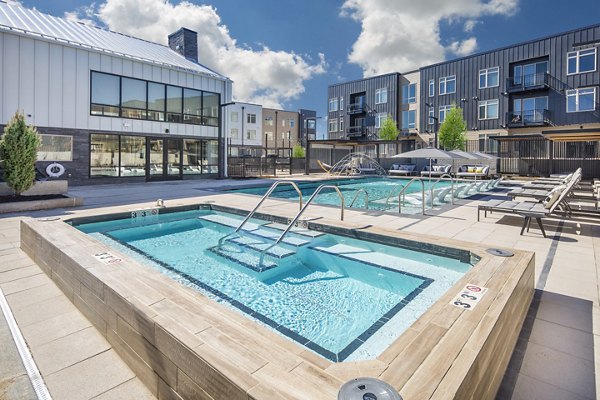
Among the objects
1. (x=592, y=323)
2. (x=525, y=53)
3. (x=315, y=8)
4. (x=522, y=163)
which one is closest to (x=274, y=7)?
(x=315, y=8)

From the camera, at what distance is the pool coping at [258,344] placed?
1672 mm

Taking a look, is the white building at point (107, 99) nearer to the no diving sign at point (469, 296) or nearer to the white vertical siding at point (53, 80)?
the white vertical siding at point (53, 80)

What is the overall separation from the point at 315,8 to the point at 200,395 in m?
16.8

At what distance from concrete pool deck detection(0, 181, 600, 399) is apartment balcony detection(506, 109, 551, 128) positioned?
69.6 ft

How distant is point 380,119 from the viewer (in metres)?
35.2

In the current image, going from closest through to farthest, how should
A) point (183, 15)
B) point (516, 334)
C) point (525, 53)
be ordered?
point (516, 334) → point (183, 15) → point (525, 53)

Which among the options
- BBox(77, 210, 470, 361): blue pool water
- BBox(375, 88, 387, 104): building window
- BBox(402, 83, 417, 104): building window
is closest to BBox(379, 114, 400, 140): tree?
BBox(402, 83, 417, 104): building window

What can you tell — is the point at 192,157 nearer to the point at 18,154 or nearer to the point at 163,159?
the point at 163,159

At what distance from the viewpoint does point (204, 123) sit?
19.2m

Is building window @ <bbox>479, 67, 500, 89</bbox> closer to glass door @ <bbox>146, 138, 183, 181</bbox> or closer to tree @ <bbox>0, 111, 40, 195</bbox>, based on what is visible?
glass door @ <bbox>146, 138, 183, 181</bbox>

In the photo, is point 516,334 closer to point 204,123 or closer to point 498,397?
point 498,397

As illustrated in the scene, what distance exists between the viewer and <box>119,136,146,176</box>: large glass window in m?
16.1

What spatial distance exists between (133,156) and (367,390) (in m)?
17.1

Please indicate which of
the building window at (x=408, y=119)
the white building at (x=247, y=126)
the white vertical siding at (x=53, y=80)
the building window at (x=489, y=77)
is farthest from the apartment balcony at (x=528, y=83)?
the white building at (x=247, y=126)
